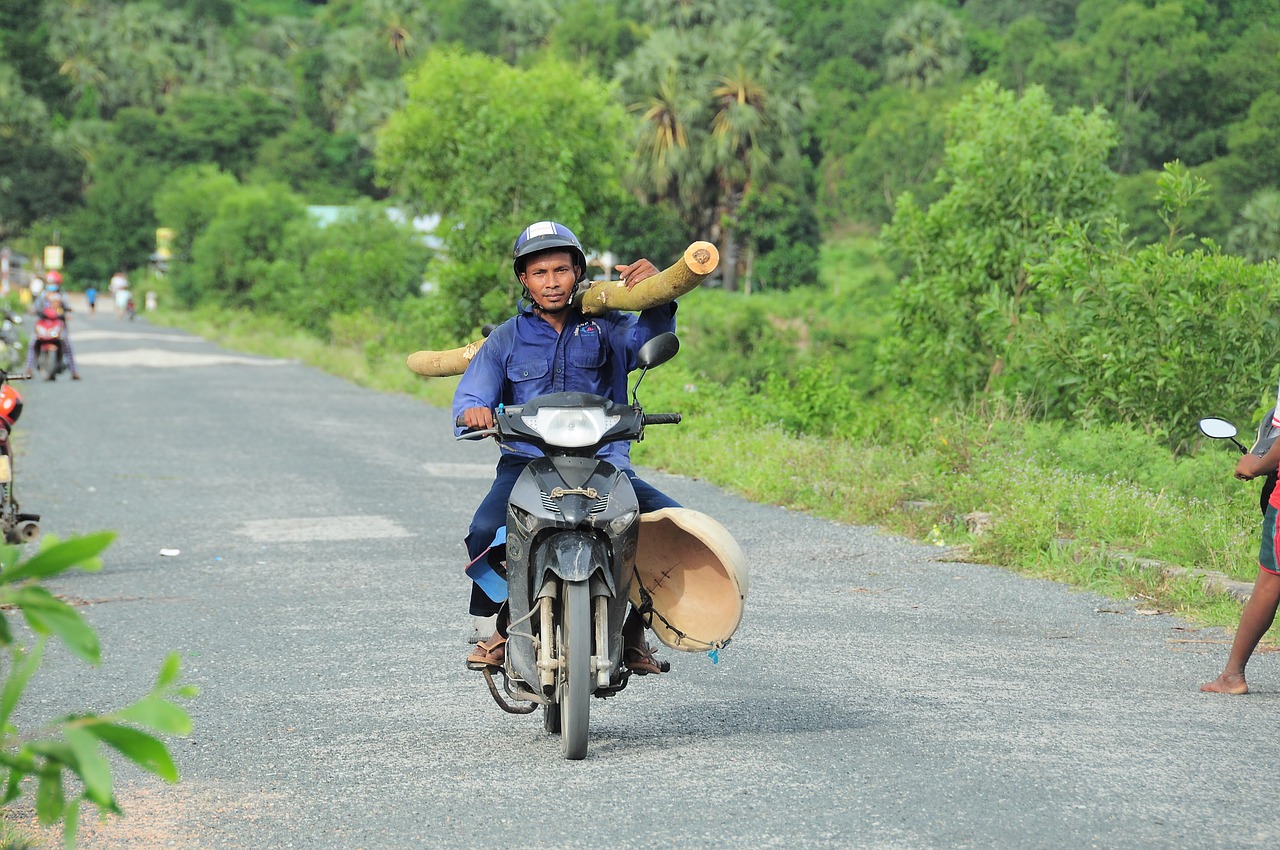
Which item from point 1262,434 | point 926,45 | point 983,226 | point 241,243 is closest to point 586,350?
point 1262,434

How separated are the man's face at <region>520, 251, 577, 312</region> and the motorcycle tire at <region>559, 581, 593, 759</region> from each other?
104cm

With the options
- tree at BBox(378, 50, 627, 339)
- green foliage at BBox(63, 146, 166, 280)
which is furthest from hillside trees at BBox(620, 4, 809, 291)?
green foliage at BBox(63, 146, 166, 280)

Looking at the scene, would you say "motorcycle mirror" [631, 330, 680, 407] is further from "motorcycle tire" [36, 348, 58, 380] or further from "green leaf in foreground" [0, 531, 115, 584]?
"motorcycle tire" [36, 348, 58, 380]

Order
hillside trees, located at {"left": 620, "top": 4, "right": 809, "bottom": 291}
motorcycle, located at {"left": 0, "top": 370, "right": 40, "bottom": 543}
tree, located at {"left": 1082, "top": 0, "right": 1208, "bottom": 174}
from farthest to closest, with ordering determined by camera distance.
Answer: hillside trees, located at {"left": 620, "top": 4, "right": 809, "bottom": 291}, tree, located at {"left": 1082, "top": 0, "right": 1208, "bottom": 174}, motorcycle, located at {"left": 0, "top": 370, "right": 40, "bottom": 543}

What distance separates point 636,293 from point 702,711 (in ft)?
5.85

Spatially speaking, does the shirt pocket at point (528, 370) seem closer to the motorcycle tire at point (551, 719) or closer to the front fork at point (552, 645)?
the front fork at point (552, 645)

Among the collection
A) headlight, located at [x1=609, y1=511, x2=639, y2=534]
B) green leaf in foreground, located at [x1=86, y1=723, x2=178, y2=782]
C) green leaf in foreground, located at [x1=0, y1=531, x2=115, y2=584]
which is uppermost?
green leaf in foreground, located at [x1=0, y1=531, x2=115, y2=584]

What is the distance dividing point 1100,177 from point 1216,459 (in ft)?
22.5

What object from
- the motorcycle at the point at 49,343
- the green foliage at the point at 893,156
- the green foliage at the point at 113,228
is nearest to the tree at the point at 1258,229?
the green foliage at the point at 893,156

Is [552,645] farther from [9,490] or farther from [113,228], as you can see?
[113,228]

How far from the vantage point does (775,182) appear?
67625 millimetres

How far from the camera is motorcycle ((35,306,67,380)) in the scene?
27891mm

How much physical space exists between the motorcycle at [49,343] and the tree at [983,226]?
54.8ft

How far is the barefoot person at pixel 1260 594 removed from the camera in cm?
641
